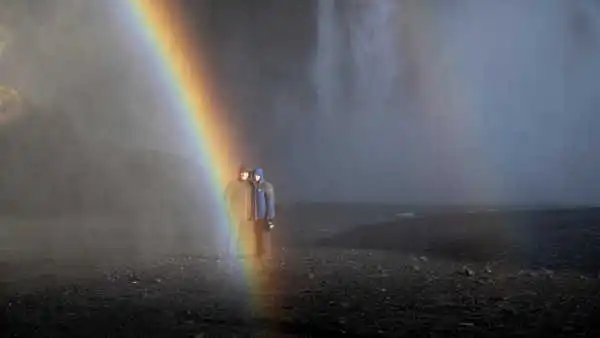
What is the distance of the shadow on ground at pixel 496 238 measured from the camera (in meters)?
18.6

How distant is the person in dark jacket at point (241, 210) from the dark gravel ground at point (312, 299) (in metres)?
0.68

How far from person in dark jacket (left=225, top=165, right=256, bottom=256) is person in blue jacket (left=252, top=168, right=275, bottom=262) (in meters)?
0.12

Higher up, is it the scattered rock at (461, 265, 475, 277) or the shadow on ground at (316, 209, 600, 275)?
the shadow on ground at (316, 209, 600, 275)

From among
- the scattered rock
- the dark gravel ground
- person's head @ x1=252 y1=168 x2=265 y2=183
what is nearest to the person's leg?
the dark gravel ground

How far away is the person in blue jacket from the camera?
56.7ft

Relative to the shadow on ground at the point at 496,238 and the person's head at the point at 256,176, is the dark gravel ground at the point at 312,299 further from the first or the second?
the person's head at the point at 256,176

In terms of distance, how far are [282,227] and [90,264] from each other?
1196cm

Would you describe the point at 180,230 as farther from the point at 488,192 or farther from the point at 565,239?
the point at 488,192

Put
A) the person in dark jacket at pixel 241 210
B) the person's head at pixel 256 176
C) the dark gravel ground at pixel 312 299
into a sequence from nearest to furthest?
the dark gravel ground at pixel 312 299
the person's head at pixel 256 176
the person in dark jacket at pixel 241 210

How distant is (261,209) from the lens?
17391 millimetres

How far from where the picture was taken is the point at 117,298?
42.6ft

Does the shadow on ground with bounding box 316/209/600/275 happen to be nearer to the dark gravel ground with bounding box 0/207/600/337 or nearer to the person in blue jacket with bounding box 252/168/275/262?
the dark gravel ground with bounding box 0/207/600/337

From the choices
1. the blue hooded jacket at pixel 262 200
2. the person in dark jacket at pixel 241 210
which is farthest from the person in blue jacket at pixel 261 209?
the person in dark jacket at pixel 241 210

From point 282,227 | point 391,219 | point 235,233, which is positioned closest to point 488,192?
point 391,219
